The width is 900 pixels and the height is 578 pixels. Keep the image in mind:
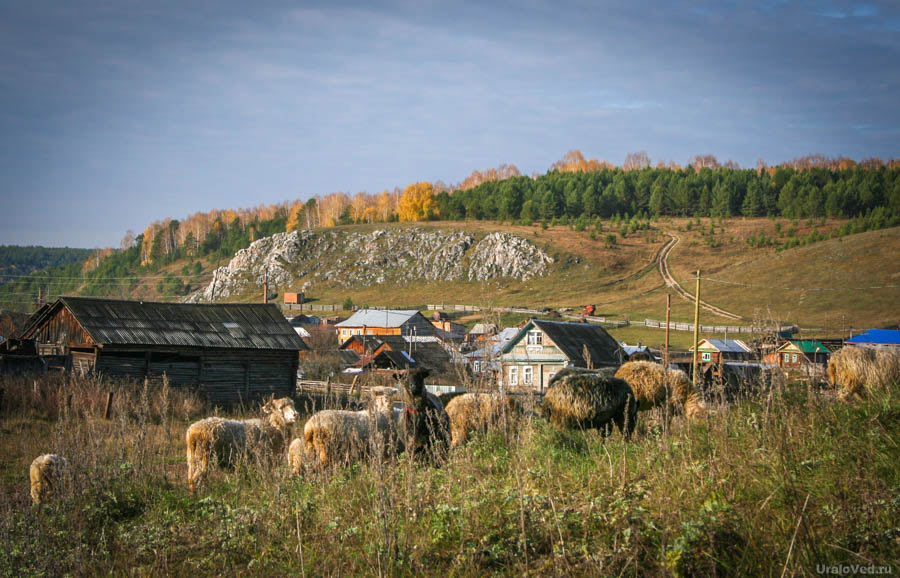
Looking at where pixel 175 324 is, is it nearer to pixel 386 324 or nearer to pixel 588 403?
pixel 588 403

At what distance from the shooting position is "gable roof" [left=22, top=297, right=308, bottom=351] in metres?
30.3

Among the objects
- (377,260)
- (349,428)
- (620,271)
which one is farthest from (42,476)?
(377,260)

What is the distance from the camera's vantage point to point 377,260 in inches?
5723

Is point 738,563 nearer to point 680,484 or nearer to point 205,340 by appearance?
point 680,484

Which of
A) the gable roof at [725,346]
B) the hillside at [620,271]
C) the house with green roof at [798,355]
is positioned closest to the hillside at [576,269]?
the hillside at [620,271]

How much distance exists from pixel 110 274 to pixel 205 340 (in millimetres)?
171471

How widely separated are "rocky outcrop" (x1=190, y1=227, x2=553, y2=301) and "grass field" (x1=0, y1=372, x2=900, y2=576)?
12058 centimetres

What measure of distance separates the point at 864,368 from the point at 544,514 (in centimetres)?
705

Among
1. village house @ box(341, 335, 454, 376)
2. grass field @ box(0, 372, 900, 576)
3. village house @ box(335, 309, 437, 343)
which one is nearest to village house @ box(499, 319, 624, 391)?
village house @ box(341, 335, 454, 376)

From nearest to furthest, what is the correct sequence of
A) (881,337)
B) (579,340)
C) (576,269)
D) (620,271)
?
(579,340)
(881,337)
(620,271)
(576,269)

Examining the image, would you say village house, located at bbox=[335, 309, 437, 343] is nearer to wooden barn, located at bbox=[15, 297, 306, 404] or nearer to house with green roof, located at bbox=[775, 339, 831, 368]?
house with green roof, located at bbox=[775, 339, 831, 368]

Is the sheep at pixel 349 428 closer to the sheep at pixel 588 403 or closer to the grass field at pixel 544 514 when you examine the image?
the grass field at pixel 544 514

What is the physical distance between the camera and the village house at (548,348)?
43.1m

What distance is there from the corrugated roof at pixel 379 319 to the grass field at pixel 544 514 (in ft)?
231
